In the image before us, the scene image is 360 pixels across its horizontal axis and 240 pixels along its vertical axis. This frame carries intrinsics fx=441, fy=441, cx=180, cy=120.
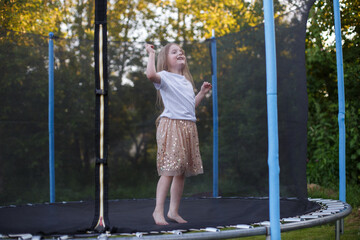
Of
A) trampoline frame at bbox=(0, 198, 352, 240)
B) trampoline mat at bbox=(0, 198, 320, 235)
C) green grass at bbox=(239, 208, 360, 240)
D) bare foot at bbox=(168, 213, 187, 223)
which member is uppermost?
trampoline frame at bbox=(0, 198, 352, 240)

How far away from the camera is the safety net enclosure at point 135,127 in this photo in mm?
2389

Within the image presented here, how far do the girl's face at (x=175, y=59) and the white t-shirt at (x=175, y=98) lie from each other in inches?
3.2

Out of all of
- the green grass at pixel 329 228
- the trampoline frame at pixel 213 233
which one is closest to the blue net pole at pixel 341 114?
the green grass at pixel 329 228

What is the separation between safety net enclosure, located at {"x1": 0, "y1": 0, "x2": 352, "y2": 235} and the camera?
94.0 inches

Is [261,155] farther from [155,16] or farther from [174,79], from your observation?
[155,16]

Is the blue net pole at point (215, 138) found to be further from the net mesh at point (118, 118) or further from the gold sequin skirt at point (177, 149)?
the gold sequin skirt at point (177, 149)

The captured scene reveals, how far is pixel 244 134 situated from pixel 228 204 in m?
0.60

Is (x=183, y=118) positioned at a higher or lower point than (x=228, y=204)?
higher

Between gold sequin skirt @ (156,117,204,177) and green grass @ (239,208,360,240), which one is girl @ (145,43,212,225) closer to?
gold sequin skirt @ (156,117,204,177)

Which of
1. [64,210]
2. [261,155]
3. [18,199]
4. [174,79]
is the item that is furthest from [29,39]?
[261,155]

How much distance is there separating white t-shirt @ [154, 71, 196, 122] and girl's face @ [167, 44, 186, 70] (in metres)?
0.08

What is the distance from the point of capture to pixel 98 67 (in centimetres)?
157

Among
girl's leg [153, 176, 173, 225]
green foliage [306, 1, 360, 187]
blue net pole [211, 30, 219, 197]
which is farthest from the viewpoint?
green foliage [306, 1, 360, 187]

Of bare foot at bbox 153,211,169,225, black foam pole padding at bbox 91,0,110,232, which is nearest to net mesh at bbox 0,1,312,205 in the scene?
bare foot at bbox 153,211,169,225
